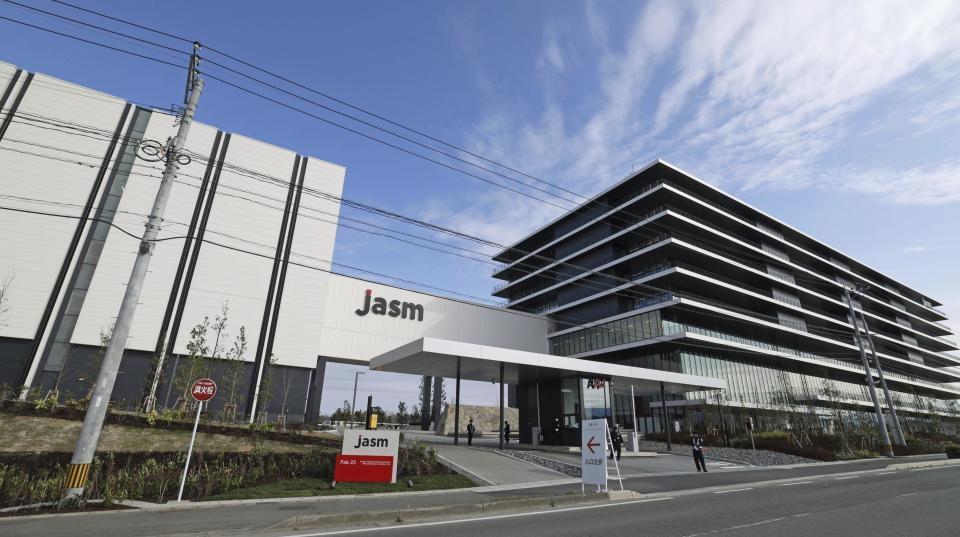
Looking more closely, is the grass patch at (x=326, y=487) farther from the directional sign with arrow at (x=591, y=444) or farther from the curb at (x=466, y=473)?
the directional sign with arrow at (x=591, y=444)

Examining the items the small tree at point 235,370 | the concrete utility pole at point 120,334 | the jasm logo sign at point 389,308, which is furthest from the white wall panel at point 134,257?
the concrete utility pole at point 120,334

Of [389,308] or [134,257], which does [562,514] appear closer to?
[389,308]

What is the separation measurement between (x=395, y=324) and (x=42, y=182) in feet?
99.7

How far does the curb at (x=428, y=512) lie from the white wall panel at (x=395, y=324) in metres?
33.2

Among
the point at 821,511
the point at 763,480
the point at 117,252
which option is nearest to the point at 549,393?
the point at 763,480

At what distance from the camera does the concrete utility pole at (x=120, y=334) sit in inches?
370

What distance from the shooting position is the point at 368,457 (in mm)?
13430

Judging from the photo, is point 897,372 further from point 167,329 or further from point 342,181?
point 167,329

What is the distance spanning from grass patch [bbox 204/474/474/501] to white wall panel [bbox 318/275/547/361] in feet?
92.8

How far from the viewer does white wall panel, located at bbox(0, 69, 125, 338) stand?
101ft

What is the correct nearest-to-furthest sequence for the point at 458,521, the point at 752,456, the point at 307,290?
the point at 458,521
the point at 752,456
the point at 307,290

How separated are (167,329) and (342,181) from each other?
21.7 meters

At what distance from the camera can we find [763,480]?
609 inches

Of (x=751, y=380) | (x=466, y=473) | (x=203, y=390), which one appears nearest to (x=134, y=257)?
(x=203, y=390)
